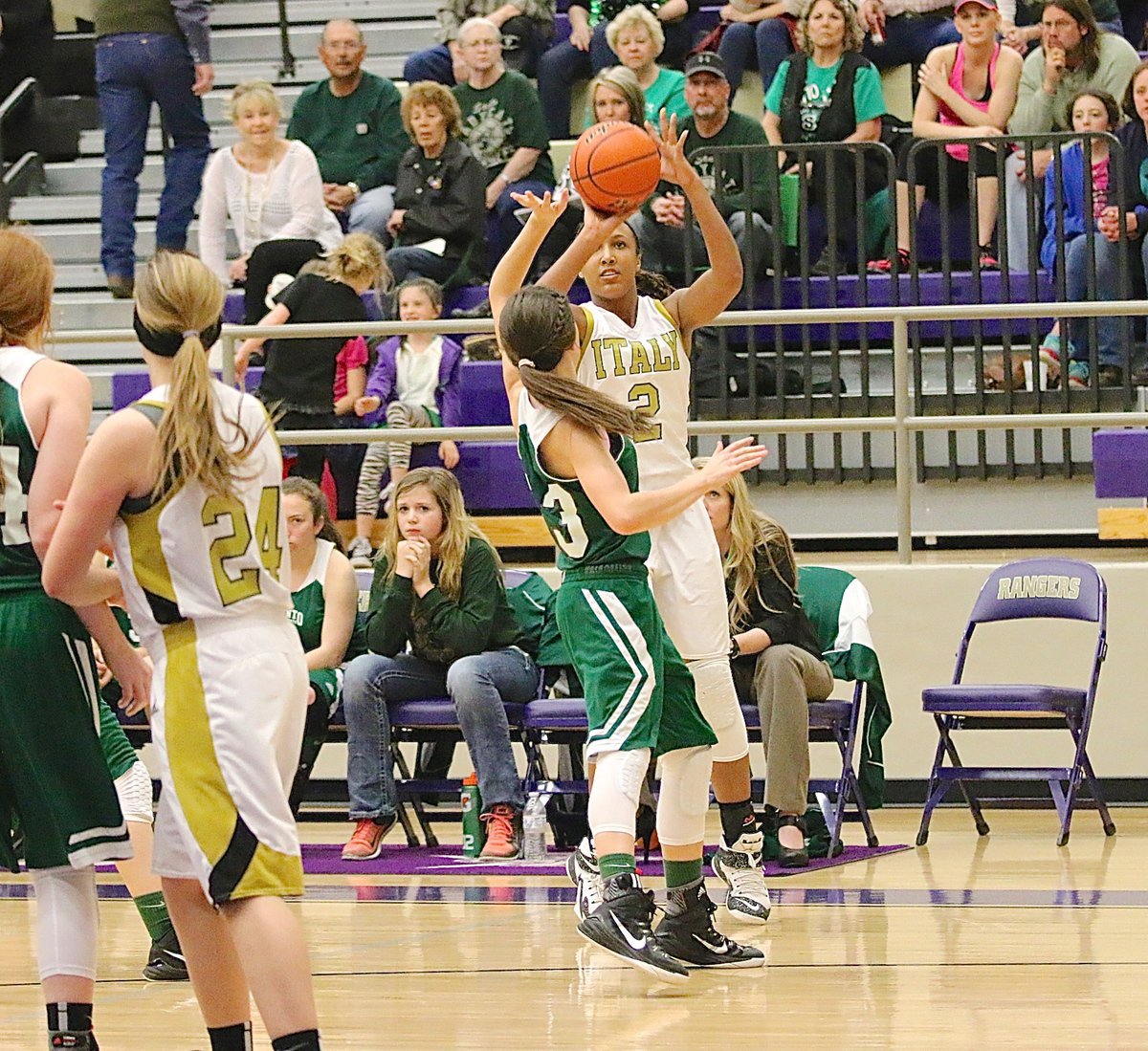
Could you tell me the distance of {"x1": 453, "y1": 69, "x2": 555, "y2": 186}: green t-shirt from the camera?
991 centimetres

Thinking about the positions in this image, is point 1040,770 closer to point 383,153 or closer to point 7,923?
point 7,923

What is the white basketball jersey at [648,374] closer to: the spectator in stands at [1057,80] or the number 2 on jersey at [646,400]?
the number 2 on jersey at [646,400]

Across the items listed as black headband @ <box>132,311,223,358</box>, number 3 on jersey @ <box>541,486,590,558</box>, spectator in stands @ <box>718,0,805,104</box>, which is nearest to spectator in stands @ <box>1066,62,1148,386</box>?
spectator in stands @ <box>718,0,805,104</box>

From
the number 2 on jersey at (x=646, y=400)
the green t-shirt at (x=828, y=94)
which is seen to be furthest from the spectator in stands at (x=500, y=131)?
the number 2 on jersey at (x=646, y=400)

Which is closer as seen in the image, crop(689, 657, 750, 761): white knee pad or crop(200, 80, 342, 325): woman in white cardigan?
crop(689, 657, 750, 761): white knee pad

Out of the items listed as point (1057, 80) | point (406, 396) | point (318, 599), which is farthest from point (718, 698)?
point (1057, 80)

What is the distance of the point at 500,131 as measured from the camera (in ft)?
32.5

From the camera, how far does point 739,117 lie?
30.7 ft

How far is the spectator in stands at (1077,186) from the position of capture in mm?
8742

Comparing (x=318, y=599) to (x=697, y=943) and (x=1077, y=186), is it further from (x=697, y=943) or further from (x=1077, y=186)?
(x=1077, y=186)

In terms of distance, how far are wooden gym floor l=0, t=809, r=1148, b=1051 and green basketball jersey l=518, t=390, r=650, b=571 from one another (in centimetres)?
101

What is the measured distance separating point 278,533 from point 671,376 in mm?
1926

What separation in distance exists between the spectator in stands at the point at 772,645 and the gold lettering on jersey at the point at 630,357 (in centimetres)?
149

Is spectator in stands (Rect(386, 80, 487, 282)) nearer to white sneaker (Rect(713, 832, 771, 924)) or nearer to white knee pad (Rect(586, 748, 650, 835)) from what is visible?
white sneaker (Rect(713, 832, 771, 924))
